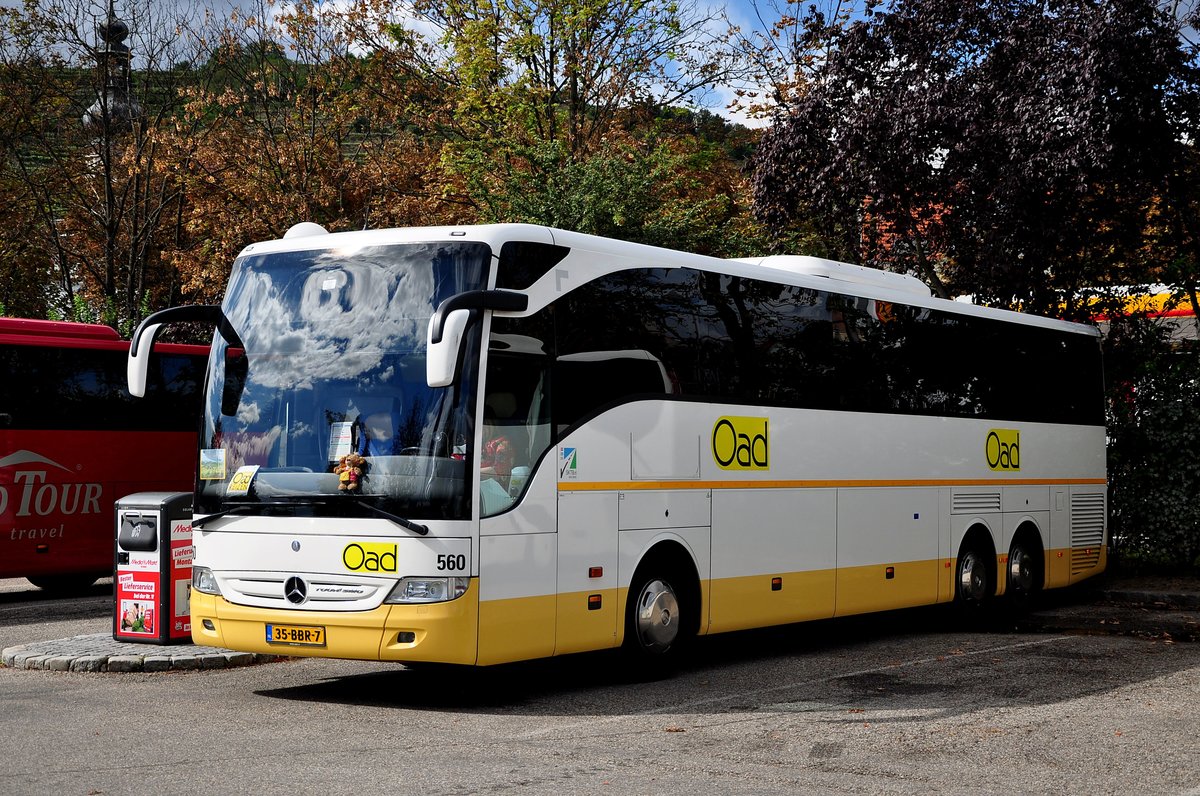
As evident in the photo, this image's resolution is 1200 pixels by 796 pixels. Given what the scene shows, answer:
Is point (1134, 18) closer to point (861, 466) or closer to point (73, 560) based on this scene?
point (861, 466)

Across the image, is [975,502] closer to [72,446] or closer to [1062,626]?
[1062,626]

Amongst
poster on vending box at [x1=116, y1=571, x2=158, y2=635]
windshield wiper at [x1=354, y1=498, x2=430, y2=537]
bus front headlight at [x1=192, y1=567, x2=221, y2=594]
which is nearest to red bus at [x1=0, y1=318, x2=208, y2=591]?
poster on vending box at [x1=116, y1=571, x2=158, y2=635]

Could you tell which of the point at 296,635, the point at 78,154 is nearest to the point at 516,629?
the point at 296,635

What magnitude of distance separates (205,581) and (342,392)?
183 centimetres

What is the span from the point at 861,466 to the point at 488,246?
5.71 meters

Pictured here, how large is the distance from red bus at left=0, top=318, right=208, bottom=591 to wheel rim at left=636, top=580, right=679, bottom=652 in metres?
8.86

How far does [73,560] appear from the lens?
61.6ft

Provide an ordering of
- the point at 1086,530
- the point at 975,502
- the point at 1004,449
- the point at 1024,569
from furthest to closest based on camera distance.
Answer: the point at 1086,530 → the point at 1024,569 → the point at 1004,449 → the point at 975,502

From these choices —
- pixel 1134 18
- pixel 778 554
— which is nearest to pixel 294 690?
pixel 778 554

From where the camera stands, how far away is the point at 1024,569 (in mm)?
17859

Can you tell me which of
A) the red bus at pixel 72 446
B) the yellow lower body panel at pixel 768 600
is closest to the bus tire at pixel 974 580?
the yellow lower body panel at pixel 768 600

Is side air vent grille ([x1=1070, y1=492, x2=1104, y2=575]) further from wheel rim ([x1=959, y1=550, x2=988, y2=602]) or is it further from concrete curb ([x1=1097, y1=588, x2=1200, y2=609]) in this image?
Result: wheel rim ([x1=959, y1=550, x2=988, y2=602])

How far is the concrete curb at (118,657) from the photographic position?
12.0 metres

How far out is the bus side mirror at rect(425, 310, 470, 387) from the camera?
9.29 meters
